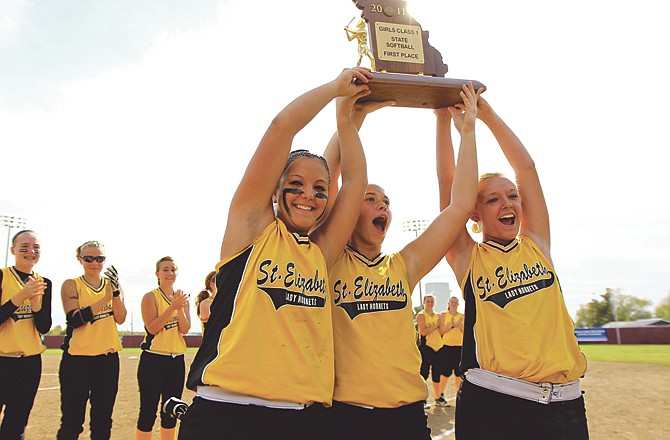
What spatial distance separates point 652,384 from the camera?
14695mm

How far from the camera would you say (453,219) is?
10.4 feet

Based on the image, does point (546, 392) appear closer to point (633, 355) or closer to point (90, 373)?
point (90, 373)

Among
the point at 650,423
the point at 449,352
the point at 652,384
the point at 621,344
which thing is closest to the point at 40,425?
the point at 449,352

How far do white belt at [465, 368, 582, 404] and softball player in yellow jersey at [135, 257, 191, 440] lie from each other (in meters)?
4.64

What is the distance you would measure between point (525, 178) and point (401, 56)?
1235 millimetres

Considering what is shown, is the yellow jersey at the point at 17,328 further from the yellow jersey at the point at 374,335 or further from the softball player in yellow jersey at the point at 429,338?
the softball player in yellow jersey at the point at 429,338

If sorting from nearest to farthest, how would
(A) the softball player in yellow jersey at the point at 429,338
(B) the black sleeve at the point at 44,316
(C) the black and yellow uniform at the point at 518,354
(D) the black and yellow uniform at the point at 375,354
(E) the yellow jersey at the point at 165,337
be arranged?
(D) the black and yellow uniform at the point at 375,354 → (C) the black and yellow uniform at the point at 518,354 → (B) the black sleeve at the point at 44,316 → (E) the yellow jersey at the point at 165,337 → (A) the softball player in yellow jersey at the point at 429,338

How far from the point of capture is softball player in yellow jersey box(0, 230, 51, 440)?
541 centimetres

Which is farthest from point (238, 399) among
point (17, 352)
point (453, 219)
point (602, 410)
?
point (602, 410)

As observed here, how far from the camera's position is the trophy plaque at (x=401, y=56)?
328 cm

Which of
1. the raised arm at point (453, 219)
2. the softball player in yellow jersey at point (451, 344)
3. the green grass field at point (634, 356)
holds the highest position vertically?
the raised arm at point (453, 219)

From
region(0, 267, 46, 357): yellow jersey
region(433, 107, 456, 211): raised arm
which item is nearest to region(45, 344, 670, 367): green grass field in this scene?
region(0, 267, 46, 357): yellow jersey

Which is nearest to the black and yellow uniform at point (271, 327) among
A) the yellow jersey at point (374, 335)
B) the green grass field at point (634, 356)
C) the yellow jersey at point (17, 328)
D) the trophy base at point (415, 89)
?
the yellow jersey at point (374, 335)

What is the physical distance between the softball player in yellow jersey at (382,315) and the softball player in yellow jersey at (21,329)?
4.33 metres
